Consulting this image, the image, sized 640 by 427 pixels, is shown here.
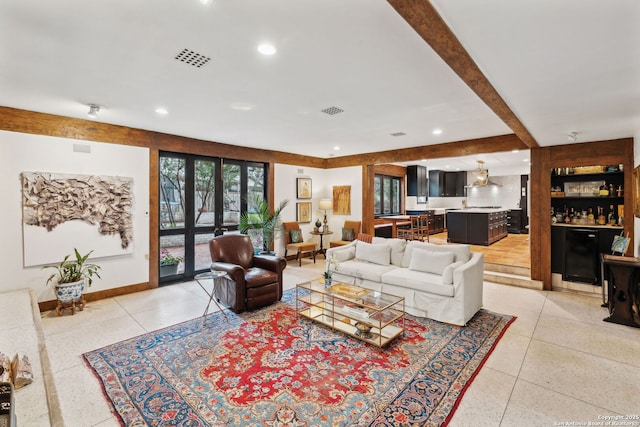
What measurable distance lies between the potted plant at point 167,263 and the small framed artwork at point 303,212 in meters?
2.91

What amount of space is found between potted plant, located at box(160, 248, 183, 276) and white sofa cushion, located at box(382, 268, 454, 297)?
367 centimetres

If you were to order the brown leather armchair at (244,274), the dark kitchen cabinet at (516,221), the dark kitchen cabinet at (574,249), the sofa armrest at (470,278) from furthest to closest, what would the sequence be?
the dark kitchen cabinet at (516,221), the dark kitchen cabinet at (574,249), the brown leather armchair at (244,274), the sofa armrest at (470,278)

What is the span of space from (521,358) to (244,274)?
10.3 feet

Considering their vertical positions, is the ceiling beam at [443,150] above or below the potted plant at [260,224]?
above

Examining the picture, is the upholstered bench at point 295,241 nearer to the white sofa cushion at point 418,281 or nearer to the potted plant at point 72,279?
the white sofa cushion at point 418,281

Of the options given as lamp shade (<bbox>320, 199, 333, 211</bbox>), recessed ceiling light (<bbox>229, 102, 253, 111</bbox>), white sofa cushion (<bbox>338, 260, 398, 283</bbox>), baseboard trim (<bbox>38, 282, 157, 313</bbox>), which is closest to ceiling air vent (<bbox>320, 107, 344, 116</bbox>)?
recessed ceiling light (<bbox>229, 102, 253, 111</bbox>)

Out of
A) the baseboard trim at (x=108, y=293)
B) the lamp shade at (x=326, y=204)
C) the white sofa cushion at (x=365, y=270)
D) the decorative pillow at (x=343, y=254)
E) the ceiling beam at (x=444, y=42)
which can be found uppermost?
the ceiling beam at (x=444, y=42)

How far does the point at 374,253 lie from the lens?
4.66m

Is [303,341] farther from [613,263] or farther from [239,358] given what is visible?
[613,263]

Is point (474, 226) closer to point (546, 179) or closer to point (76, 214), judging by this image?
point (546, 179)

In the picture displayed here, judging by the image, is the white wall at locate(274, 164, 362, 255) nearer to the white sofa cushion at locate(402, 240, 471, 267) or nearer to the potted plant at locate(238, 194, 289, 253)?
the potted plant at locate(238, 194, 289, 253)

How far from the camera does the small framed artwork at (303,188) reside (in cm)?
722

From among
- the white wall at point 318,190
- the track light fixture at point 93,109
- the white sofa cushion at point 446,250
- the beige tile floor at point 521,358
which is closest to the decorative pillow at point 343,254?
the white sofa cushion at point 446,250

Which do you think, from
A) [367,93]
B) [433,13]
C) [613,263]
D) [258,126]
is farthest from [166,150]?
[613,263]
